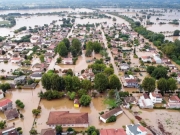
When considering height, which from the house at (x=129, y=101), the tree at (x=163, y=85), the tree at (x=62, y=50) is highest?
the tree at (x=62, y=50)

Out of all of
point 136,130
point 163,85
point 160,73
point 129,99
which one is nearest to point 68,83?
point 129,99

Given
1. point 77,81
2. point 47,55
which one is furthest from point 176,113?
point 47,55

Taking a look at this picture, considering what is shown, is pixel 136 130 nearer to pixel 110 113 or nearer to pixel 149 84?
pixel 110 113

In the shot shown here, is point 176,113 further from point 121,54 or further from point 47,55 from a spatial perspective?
point 47,55

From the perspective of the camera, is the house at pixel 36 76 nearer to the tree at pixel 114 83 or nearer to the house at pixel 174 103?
the tree at pixel 114 83

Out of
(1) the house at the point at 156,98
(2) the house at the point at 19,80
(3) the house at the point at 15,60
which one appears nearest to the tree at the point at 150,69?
(1) the house at the point at 156,98

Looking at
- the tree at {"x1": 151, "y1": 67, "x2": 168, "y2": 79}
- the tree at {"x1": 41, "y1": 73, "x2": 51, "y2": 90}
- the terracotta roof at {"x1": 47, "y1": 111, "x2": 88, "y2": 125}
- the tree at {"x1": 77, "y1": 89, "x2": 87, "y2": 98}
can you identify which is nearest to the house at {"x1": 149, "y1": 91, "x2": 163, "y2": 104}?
the tree at {"x1": 151, "y1": 67, "x2": 168, "y2": 79}
